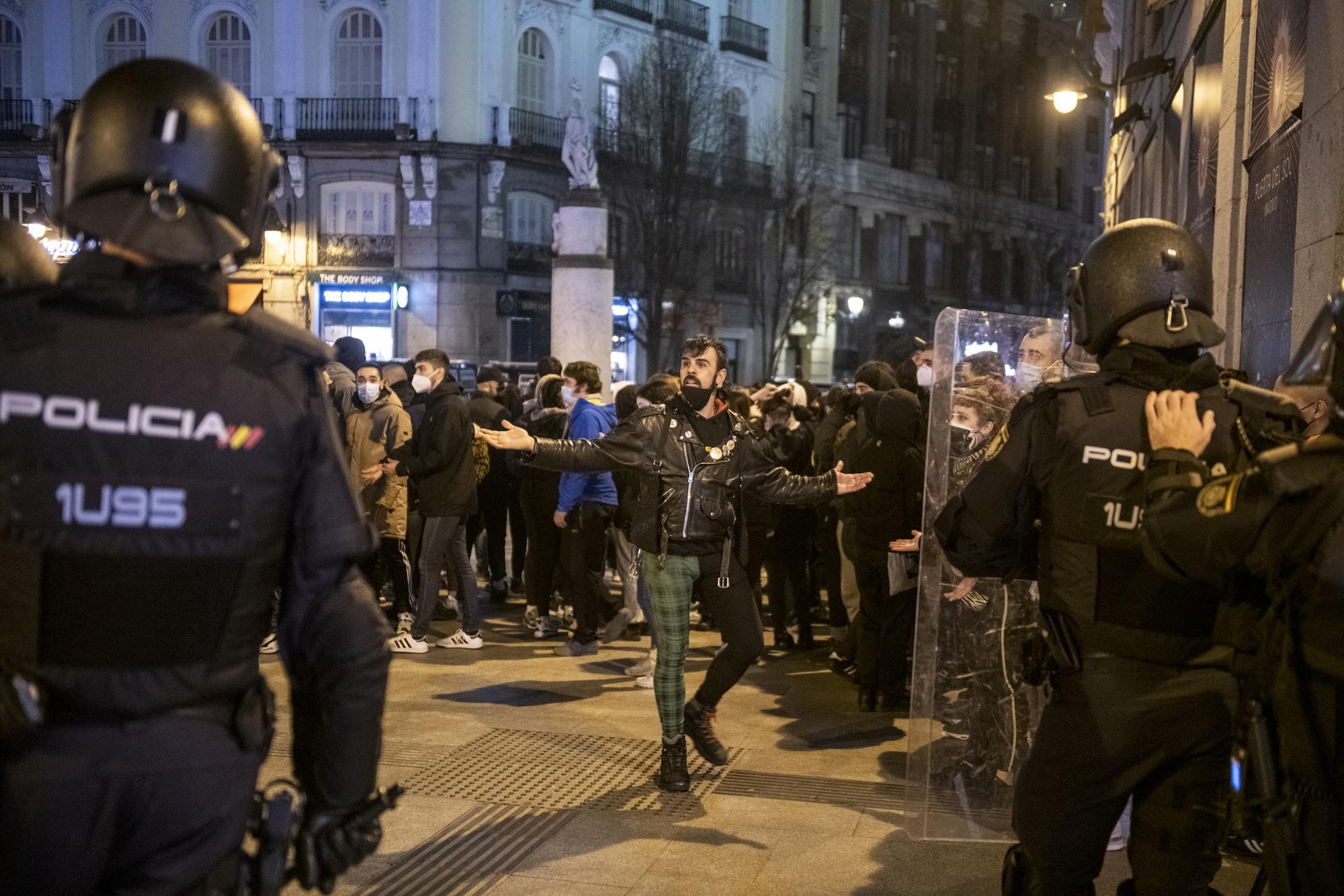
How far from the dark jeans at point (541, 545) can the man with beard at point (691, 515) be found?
3.64 metres

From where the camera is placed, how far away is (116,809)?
7.24ft

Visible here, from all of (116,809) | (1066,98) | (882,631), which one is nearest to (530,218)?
(1066,98)

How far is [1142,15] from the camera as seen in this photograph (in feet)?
55.5

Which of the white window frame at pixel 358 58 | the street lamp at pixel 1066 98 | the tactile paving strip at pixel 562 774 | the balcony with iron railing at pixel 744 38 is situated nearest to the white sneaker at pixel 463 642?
the tactile paving strip at pixel 562 774

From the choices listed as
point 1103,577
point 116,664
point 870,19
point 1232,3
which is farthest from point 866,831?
point 870,19

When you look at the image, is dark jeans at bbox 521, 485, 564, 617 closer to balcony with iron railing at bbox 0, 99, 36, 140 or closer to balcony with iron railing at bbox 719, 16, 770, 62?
balcony with iron railing at bbox 0, 99, 36, 140

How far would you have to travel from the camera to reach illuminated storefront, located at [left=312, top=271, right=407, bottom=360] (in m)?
32.9

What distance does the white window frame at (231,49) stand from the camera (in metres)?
33.3

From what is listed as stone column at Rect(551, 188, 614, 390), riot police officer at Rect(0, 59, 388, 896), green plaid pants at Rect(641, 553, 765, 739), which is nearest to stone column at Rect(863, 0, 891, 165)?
stone column at Rect(551, 188, 614, 390)

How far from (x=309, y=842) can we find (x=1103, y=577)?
1965 mm

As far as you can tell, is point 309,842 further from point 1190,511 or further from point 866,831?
point 866,831

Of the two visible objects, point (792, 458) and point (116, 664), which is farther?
point (792, 458)

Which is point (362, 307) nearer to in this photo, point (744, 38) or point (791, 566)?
point (744, 38)

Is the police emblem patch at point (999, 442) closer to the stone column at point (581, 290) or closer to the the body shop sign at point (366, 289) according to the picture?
the stone column at point (581, 290)
